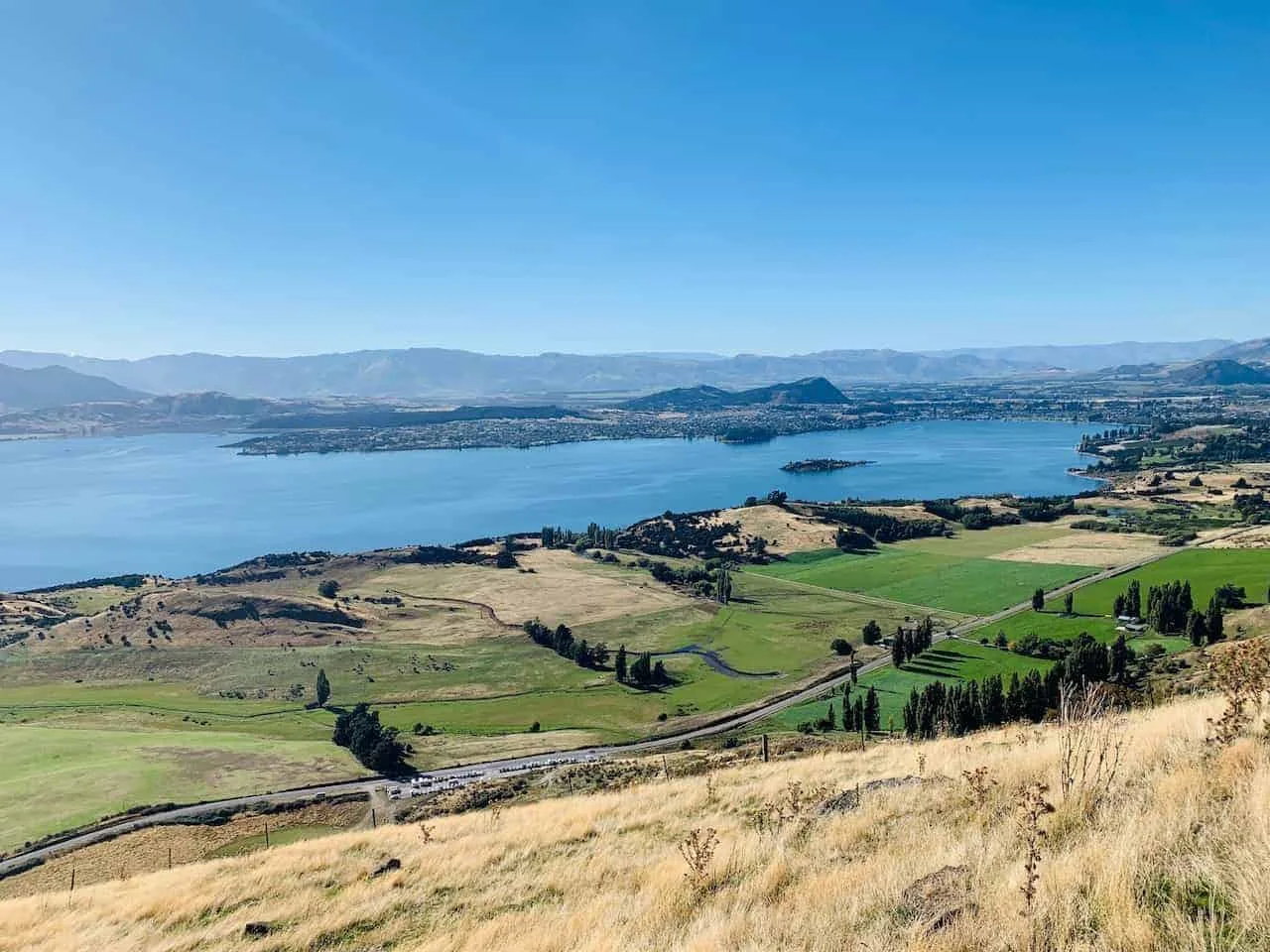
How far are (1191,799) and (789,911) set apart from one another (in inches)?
156

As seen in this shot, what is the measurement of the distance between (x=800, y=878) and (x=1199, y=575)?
105303mm

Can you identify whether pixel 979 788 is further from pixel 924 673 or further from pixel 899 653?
pixel 899 653

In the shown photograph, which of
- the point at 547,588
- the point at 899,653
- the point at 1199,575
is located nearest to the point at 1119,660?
the point at 899,653

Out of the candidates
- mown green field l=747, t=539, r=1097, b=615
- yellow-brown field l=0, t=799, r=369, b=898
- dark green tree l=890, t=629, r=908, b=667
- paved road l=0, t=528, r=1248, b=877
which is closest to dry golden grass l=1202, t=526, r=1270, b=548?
mown green field l=747, t=539, r=1097, b=615

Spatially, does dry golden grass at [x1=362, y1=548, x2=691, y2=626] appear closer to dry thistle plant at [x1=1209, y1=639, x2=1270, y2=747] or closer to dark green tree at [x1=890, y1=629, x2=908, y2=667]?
dark green tree at [x1=890, y1=629, x2=908, y2=667]

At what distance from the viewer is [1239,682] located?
9391 mm

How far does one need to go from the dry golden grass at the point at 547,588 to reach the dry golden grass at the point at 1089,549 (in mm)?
55208

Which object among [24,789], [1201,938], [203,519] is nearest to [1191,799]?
[1201,938]

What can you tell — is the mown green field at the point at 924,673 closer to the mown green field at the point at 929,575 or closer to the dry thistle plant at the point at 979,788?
the mown green field at the point at 929,575

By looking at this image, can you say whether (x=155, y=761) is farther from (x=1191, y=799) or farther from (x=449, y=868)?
(x=1191, y=799)

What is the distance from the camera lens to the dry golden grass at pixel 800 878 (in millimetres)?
5398

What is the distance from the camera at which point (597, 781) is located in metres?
34.8

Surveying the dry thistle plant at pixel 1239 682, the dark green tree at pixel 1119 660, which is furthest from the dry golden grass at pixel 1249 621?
the dry thistle plant at pixel 1239 682

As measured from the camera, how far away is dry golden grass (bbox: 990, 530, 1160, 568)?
109m
